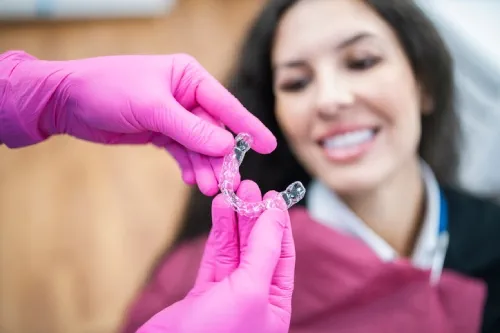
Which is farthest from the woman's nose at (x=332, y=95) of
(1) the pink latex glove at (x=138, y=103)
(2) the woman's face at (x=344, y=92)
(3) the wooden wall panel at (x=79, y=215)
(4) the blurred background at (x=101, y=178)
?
(3) the wooden wall panel at (x=79, y=215)

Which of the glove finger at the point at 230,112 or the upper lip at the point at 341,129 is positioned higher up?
the glove finger at the point at 230,112

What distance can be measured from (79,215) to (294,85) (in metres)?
0.79

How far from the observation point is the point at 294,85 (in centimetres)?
73

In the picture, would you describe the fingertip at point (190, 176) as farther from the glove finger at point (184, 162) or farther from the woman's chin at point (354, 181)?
the woman's chin at point (354, 181)

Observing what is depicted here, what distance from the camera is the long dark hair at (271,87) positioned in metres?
0.73

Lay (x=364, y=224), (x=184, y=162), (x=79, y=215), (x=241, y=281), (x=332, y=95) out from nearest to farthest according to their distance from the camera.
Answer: (x=241, y=281) < (x=184, y=162) < (x=332, y=95) < (x=364, y=224) < (x=79, y=215)

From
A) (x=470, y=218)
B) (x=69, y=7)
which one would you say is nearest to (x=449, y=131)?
(x=470, y=218)

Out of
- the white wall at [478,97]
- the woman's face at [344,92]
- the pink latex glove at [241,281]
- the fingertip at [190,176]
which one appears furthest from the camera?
the white wall at [478,97]

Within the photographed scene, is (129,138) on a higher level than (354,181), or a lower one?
higher

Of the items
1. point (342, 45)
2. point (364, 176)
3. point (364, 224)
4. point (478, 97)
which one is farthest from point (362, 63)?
point (478, 97)

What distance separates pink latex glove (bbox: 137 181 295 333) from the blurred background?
49 cm

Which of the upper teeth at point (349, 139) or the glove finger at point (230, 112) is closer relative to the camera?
the glove finger at point (230, 112)

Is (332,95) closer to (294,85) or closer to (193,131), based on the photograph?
(294,85)

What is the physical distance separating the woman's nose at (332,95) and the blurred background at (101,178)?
1.11ft
